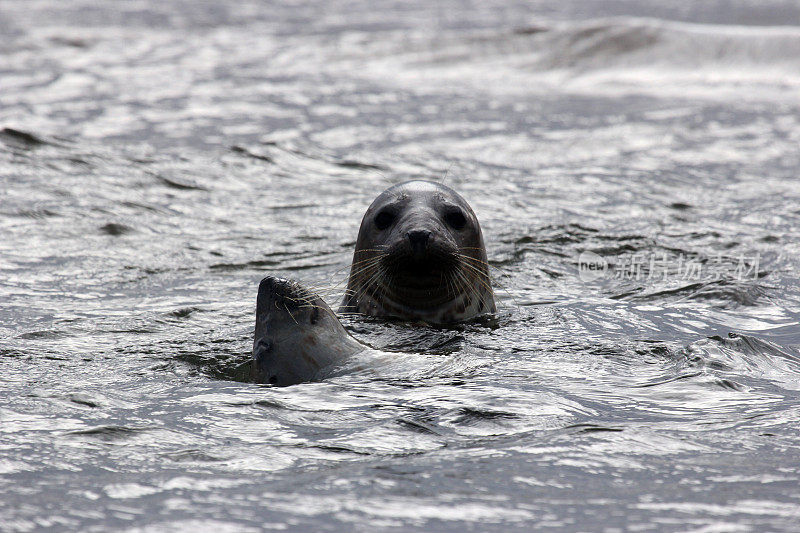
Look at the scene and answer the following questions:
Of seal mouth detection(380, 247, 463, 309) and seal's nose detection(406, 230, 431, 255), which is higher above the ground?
seal's nose detection(406, 230, 431, 255)

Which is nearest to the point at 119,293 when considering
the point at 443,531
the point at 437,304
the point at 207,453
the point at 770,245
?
the point at 437,304

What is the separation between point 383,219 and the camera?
6.27 metres

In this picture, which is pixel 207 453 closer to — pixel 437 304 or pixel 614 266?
pixel 437 304

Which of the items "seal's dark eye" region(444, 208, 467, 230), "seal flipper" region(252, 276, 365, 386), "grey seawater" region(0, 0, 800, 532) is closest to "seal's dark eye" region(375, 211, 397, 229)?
"seal's dark eye" region(444, 208, 467, 230)

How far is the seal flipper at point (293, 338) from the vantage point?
15.6ft

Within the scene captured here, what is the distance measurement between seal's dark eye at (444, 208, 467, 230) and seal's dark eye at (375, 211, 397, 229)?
1.02 feet

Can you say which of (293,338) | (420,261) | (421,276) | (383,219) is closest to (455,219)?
(383,219)

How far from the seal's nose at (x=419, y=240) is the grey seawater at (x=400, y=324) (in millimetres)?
460

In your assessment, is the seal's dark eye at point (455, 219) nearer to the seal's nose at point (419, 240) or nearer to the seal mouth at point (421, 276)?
the seal mouth at point (421, 276)

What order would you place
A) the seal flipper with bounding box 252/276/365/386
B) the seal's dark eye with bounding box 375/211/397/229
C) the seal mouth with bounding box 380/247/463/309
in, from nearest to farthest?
the seal flipper with bounding box 252/276/365/386 < the seal mouth with bounding box 380/247/463/309 < the seal's dark eye with bounding box 375/211/397/229

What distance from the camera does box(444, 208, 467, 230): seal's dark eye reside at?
6262mm

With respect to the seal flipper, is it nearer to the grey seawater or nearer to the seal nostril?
the grey seawater

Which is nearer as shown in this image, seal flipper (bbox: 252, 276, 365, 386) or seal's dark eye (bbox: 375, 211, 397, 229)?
seal flipper (bbox: 252, 276, 365, 386)

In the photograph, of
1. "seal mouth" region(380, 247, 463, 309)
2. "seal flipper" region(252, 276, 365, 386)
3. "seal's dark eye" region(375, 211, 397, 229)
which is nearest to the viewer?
"seal flipper" region(252, 276, 365, 386)
